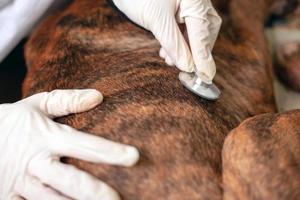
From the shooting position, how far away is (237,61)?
6.53 feet

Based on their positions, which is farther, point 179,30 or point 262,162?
point 179,30

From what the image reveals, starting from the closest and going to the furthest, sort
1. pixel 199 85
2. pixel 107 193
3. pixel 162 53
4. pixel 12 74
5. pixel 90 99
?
pixel 107 193
pixel 90 99
pixel 199 85
pixel 162 53
pixel 12 74

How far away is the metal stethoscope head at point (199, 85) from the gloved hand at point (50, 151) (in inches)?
10.8

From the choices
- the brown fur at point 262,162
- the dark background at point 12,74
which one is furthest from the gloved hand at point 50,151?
the dark background at point 12,74

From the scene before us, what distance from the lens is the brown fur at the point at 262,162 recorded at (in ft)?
4.43

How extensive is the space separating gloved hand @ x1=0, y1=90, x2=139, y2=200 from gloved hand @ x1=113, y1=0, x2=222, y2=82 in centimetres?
26

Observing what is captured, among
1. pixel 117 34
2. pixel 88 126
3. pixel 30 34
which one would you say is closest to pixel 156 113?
pixel 88 126

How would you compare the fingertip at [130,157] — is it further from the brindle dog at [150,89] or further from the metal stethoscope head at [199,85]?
the metal stethoscope head at [199,85]

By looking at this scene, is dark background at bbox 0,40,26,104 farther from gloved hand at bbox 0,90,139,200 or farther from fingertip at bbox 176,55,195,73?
fingertip at bbox 176,55,195,73

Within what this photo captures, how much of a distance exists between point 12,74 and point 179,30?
0.89m

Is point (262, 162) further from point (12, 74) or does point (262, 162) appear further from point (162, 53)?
point (12, 74)

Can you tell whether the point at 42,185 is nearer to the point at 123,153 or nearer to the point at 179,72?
the point at 123,153

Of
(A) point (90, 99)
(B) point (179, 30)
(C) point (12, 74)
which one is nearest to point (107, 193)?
(A) point (90, 99)

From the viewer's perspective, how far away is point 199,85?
5.35 ft
